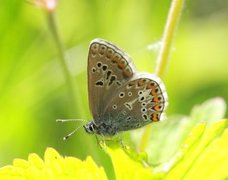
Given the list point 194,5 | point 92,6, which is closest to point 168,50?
point 92,6

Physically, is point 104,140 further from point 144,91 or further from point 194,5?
point 194,5

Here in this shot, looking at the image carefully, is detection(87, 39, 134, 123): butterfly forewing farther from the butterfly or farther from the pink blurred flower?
the pink blurred flower

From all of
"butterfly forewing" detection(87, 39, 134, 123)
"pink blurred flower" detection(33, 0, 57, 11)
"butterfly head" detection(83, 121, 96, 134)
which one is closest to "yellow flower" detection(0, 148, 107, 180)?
"butterfly forewing" detection(87, 39, 134, 123)

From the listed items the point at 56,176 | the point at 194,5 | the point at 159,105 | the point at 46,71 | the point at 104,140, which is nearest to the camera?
the point at 56,176

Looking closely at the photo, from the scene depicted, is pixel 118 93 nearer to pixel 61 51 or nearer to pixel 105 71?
pixel 105 71

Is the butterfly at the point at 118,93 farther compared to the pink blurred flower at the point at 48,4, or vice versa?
the pink blurred flower at the point at 48,4

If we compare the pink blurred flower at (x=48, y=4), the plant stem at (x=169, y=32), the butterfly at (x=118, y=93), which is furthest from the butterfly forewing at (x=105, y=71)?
the pink blurred flower at (x=48, y=4)

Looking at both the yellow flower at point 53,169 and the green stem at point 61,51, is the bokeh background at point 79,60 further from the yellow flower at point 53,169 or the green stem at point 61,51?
the yellow flower at point 53,169
